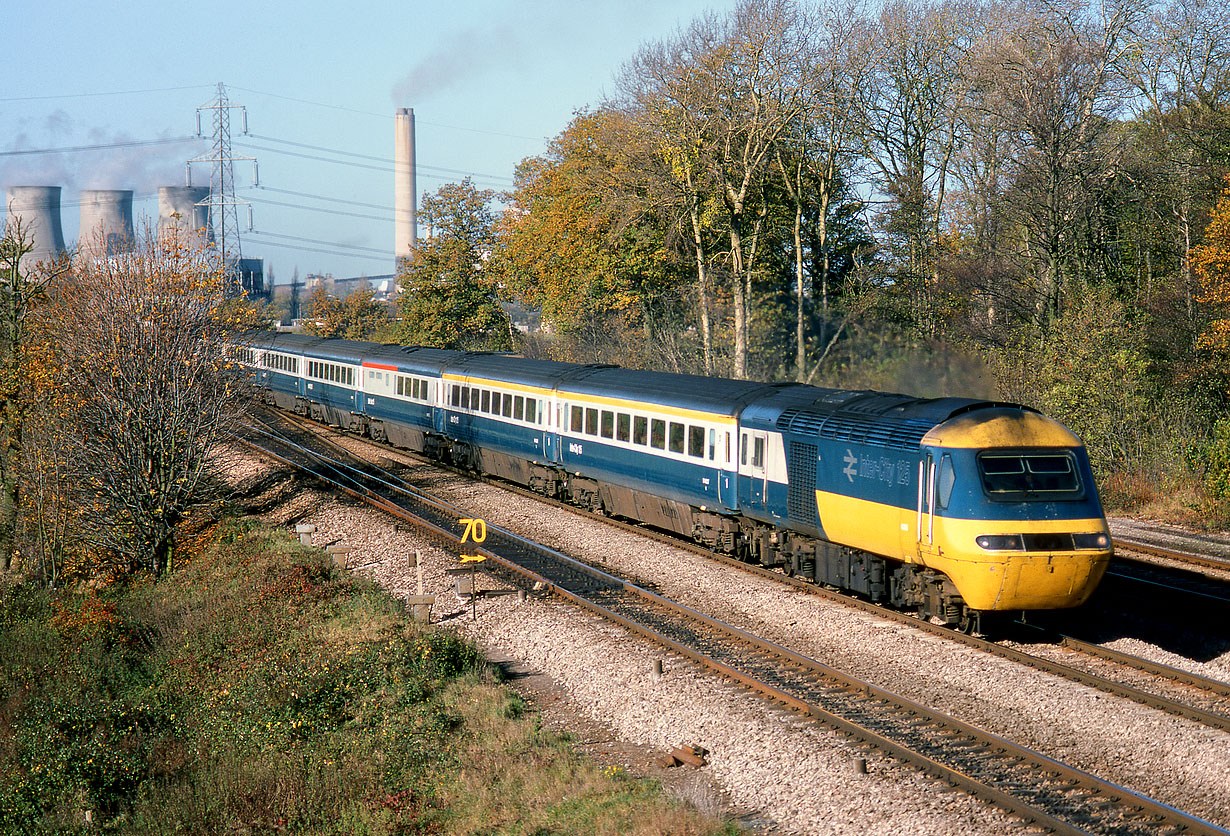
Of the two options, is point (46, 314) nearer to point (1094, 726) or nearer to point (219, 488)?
point (219, 488)

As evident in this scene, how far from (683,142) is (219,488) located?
2181 centimetres

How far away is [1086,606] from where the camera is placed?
657 inches

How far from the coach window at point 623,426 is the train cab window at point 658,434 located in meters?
0.89

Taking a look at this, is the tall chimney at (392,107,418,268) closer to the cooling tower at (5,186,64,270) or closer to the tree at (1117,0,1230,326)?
the cooling tower at (5,186,64,270)

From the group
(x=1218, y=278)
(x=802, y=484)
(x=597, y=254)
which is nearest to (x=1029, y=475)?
(x=802, y=484)

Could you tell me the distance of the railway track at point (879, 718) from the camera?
948cm

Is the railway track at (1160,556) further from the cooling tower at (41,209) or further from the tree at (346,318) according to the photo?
the cooling tower at (41,209)

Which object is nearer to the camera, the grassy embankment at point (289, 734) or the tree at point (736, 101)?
the grassy embankment at point (289, 734)

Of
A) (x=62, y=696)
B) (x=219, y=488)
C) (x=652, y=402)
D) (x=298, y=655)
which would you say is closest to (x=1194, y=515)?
(x=652, y=402)

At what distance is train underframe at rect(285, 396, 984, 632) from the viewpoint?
49.3 feet

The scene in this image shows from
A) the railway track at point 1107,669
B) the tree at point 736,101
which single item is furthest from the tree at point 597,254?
the railway track at point 1107,669

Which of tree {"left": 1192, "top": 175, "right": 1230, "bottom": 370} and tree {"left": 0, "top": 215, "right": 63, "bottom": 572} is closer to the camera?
tree {"left": 1192, "top": 175, "right": 1230, "bottom": 370}

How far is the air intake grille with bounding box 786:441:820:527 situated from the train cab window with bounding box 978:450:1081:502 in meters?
3.49

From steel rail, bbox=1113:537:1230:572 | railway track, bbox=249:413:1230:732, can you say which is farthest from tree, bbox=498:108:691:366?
railway track, bbox=249:413:1230:732
